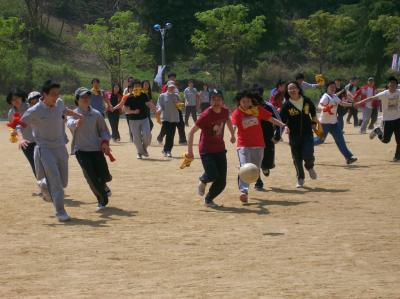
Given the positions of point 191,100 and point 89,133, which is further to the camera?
point 191,100

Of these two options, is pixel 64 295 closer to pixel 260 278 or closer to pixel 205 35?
pixel 260 278

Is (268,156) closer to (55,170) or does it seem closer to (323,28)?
(55,170)

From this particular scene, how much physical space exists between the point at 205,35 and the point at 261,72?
910 centimetres

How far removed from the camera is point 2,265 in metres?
8.52

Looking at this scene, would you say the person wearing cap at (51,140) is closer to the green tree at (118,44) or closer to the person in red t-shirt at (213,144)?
the person in red t-shirt at (213,144)

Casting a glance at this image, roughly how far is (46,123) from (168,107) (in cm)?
1010

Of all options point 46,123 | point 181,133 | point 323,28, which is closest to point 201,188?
point 46,123

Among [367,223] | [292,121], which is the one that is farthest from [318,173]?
[367,223]

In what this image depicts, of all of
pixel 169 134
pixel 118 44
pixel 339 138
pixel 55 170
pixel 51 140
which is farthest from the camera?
pixel 118 44

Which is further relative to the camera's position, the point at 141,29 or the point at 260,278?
the point at 141,29

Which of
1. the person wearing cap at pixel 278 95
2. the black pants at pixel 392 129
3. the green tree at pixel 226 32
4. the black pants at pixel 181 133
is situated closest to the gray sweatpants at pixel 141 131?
the black pants at pixel 181 133

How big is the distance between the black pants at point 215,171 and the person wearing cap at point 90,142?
4.54 ft

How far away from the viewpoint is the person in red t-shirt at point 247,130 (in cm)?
1262

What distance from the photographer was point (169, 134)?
67.9 feet
